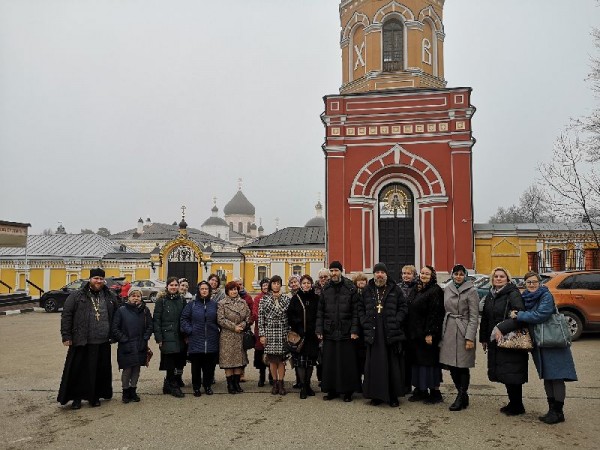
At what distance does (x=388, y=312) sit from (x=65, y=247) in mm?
31321

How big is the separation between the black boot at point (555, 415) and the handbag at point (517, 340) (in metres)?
0.61

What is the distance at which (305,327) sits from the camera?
21.7 feet

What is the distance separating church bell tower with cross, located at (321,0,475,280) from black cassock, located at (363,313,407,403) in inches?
512

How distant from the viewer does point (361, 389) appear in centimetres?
635

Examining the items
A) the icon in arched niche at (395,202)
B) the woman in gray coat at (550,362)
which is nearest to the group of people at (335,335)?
the woman in gray coat at (550,362)

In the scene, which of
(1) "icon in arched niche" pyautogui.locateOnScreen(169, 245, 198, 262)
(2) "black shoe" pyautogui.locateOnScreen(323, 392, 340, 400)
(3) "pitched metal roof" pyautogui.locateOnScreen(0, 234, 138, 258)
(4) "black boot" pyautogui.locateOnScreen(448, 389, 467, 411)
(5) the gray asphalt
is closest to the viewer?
(5) the gray asphalt

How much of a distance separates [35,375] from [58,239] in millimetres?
28979

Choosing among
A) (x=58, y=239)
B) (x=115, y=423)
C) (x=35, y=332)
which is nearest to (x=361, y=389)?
(x=115, y=423)

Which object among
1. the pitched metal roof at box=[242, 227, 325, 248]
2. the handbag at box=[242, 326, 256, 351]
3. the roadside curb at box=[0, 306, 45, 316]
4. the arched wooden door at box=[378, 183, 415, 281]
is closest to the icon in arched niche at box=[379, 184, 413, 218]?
the arched wooden door at box=[378, 183, 415, 281]

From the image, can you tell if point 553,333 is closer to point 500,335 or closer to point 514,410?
point 500,335

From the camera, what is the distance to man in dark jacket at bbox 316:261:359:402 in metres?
6.27

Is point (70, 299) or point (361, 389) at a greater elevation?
point (70, 299)

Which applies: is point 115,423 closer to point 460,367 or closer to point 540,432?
point 460,367

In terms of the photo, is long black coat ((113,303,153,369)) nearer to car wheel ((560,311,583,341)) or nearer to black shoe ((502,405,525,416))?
black shoe ((502,405,525,416))
